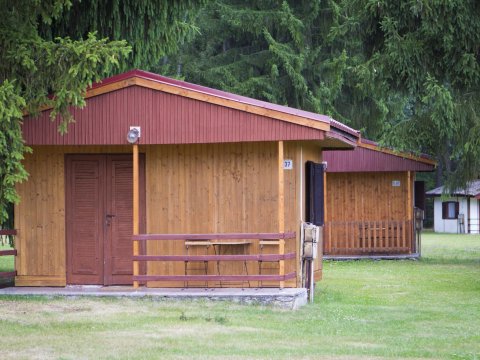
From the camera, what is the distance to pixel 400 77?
84.3 feet

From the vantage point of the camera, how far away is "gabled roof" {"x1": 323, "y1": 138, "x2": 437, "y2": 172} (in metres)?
29.3

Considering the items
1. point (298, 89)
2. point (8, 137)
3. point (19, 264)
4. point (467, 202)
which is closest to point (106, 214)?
point (19, 264)

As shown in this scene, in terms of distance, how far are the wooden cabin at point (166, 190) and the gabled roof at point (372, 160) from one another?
10.8m

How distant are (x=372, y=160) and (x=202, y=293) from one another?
13.9 m

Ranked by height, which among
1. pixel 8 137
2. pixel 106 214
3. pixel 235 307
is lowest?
pixel 235 307

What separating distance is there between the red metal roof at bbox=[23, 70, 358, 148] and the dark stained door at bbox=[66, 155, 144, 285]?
100 cm

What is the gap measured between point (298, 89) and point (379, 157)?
15.6 metres

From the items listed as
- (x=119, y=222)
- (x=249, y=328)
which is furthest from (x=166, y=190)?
(x=249, y=328)

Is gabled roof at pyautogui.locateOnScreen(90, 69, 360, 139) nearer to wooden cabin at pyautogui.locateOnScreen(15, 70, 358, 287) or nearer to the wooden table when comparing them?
wooden cabin at pyautogui.locateOnScreen(15, 70, 358, 287)

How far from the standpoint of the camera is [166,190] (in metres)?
17.8

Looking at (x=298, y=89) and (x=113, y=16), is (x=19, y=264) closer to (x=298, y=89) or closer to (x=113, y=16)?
(x=113, y=16)

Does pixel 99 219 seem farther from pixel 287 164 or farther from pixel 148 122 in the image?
pixel 287 164

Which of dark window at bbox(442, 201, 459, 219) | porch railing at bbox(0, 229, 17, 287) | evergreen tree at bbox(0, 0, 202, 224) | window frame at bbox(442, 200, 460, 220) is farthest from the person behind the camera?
dark window at bbox(442, 201, 459, 219)

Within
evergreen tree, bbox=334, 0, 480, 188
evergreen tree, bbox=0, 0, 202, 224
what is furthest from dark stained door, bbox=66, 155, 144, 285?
evergreen tree, bbox=334, 0, 480, 188
